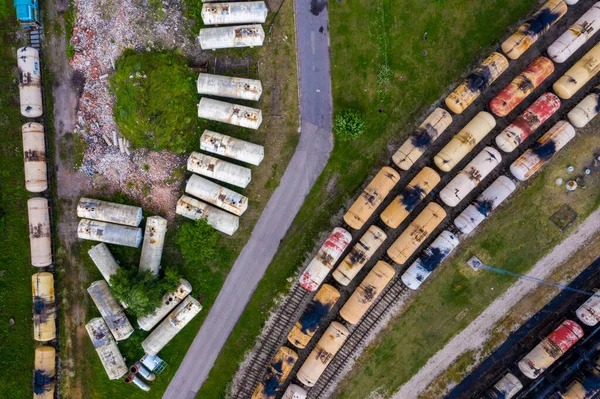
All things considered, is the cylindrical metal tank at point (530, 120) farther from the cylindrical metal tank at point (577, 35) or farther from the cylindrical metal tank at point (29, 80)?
the cylindrical metal tank at point (29, 80)

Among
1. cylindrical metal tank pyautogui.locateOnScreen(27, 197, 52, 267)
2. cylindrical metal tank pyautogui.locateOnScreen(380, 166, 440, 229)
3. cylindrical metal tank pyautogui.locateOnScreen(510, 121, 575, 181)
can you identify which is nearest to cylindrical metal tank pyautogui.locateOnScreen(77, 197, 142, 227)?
cylindrical metal tank pyautogui.locateOnScreen(27, 197, 52, 267)

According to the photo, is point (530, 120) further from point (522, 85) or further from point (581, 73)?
point (581, 73)

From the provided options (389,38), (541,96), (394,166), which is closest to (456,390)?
(394,166)

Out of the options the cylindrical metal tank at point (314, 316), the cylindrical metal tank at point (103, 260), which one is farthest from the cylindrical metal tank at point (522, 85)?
the cylindrical metal tank at point (103, 260)

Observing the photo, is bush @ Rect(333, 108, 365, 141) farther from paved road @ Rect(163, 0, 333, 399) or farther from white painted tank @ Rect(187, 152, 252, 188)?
A: white painted tank @ Rect(187, 152, 252, 188)

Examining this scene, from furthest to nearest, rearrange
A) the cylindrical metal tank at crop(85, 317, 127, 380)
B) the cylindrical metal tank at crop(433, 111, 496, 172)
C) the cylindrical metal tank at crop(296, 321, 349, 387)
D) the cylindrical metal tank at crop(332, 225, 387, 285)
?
the cylindrical metal tank at crop(85, 317, 127, 380) → the cylindrical metal tank at crop(296, 321, 349, 387) → the cylindrical metal tank at crop(332, 225, 387, 285) → the cylindrical metal tank at crop(433, 111, 496, 172)

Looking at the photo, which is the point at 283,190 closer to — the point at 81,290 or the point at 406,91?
the point at 406,91

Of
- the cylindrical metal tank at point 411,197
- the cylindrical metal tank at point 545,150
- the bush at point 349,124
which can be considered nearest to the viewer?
the cylindrical metal tank at point 545,150
